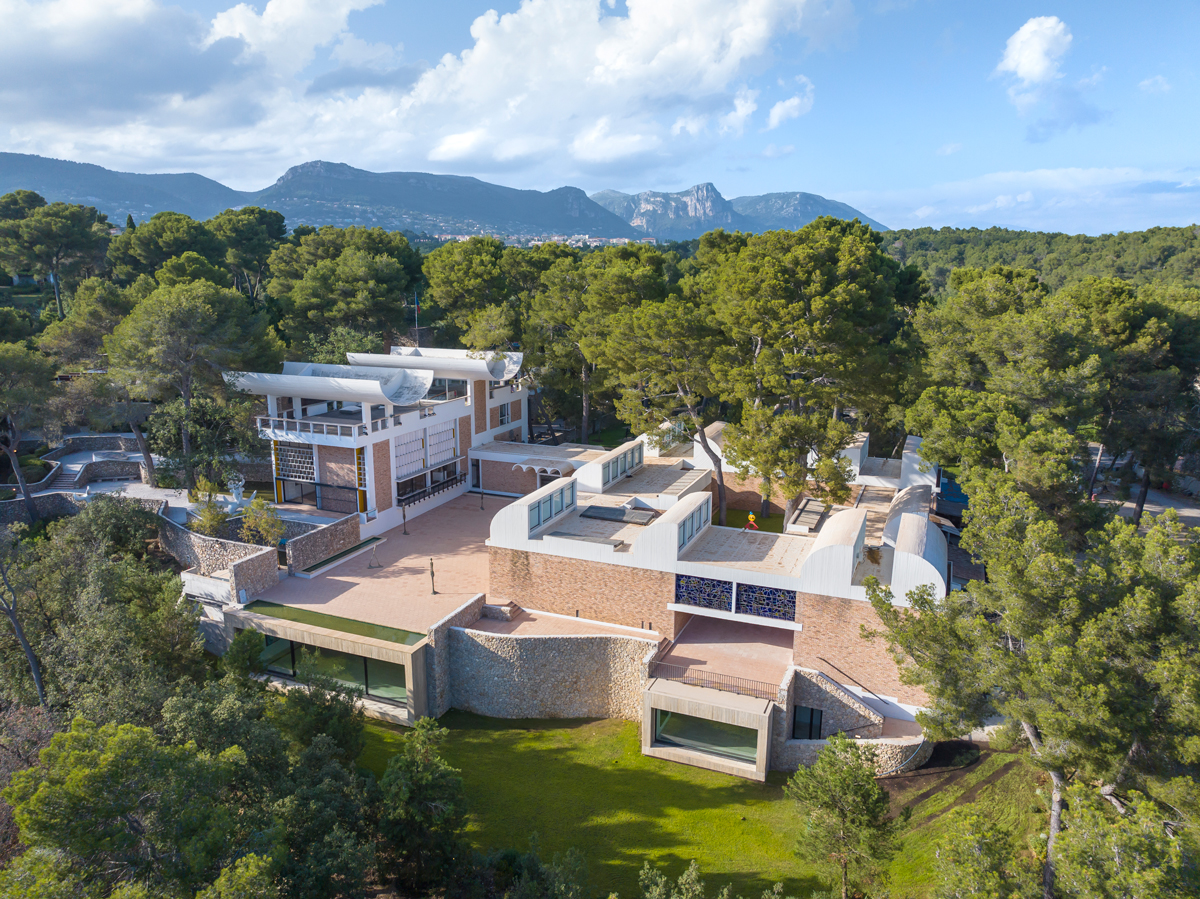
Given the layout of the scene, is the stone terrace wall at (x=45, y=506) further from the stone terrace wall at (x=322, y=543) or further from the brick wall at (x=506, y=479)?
the brick wall at (x=506, y=479)

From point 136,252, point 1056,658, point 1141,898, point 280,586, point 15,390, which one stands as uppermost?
point 136,252

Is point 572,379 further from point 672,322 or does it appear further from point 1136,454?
point 1136,454

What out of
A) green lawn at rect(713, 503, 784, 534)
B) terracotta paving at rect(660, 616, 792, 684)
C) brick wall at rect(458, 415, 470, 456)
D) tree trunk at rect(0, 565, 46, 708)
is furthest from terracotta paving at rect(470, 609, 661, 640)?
brick wall at rect(458, 415, 470, 456)

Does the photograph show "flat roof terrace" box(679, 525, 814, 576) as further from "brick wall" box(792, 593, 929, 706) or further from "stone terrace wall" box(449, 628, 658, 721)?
"stone terrace wall" box(449, 628, 658, 721)

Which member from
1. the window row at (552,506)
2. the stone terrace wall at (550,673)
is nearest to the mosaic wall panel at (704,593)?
the stone terrace wall at (550,673)

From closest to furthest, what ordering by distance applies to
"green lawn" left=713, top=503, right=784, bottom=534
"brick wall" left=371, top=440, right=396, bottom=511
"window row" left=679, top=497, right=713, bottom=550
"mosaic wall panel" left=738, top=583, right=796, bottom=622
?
"mosaic wall panel" left=738, top=583, right=796, bottom=622 → "window row" left=679, top=497, right=713, bottom=550 → "brick wall" left=371, top=440, right=396, bottom=511 → "green lawn" left=713, top=503, right=784, bottom=534

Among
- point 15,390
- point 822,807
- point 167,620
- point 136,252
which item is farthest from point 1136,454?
point 136,252
